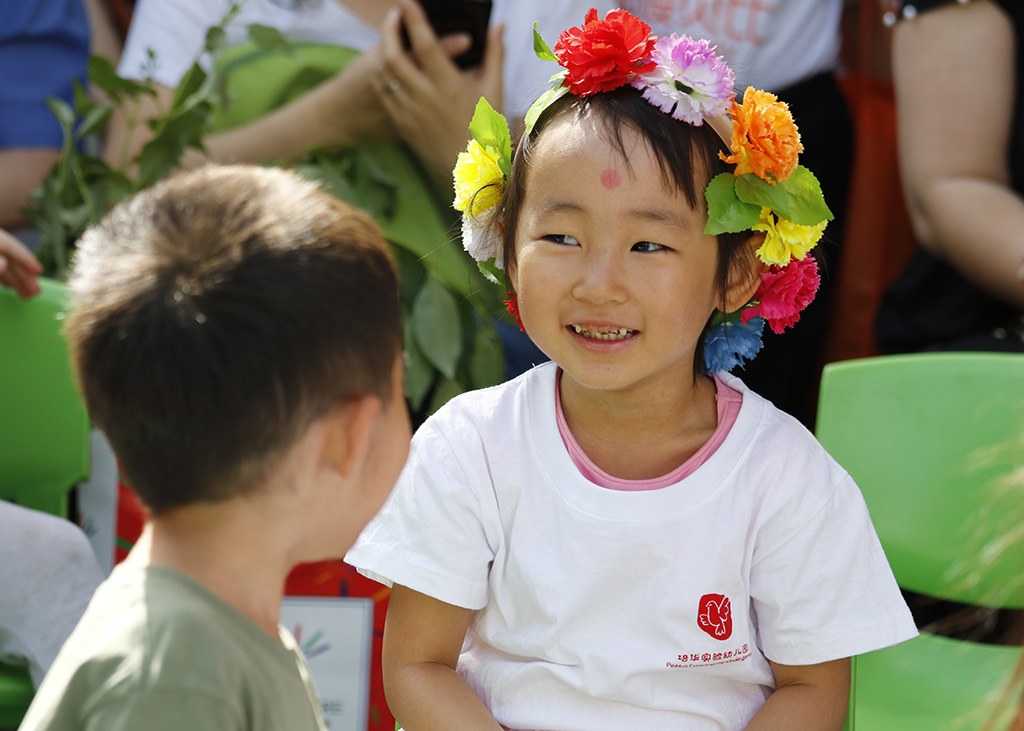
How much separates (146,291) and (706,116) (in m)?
0.70

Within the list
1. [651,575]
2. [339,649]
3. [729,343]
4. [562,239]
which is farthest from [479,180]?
[339,649]

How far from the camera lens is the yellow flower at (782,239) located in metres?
1.29

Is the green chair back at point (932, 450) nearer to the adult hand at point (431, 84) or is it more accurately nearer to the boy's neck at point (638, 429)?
the boy's neck at point (638, 429)

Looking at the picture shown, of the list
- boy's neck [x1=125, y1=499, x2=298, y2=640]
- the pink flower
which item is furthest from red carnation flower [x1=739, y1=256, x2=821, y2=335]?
boy's neck [x1=125, y1=499, x2=298, y2=640]

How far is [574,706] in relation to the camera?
1.28 m

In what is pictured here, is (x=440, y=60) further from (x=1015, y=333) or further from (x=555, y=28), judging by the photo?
(x=1015, y=333)

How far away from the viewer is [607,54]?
128cm

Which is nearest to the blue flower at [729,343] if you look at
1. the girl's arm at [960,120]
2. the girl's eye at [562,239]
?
the girl's eye at [562,239]

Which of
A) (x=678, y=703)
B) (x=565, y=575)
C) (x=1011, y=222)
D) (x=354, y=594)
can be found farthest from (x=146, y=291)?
(x=1011, y=222)

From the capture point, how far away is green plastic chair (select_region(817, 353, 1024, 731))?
1.63m

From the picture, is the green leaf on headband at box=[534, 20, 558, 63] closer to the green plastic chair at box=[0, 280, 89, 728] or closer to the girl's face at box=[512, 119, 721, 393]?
the girl's face at box=[512, 119, 721, 393]

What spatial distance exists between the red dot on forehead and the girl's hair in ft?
0.06

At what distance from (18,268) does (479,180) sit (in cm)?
88

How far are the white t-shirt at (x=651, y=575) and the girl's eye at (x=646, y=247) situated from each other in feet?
0.78
